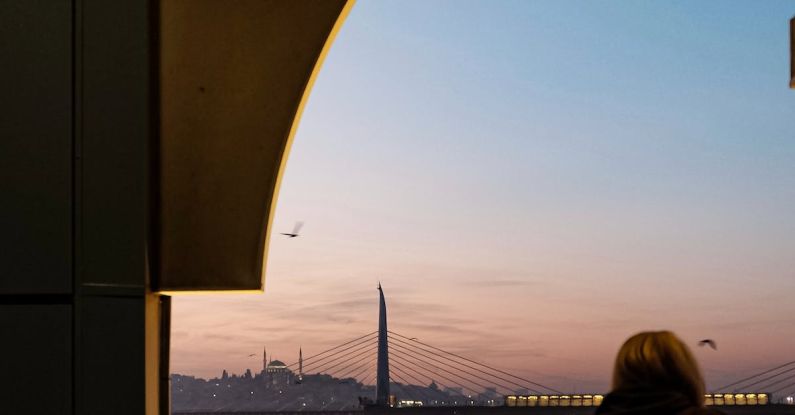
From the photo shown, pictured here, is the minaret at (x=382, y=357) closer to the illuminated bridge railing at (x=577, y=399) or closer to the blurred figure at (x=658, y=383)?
the illuminated bridge railing at (x=577, y=399)

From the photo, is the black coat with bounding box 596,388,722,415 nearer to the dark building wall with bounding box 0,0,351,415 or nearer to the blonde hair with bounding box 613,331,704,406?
the blonde hair with bounding box 613,331,704,406

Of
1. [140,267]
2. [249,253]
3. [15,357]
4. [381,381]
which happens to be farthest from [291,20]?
[381,381]

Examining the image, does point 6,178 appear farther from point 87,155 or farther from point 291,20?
point 291,20

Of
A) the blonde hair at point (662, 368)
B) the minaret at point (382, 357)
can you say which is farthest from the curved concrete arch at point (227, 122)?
the minaret at point (382, 357)

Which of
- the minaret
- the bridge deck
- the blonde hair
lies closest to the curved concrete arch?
the blonde hair

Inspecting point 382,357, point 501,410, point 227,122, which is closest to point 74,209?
point 227,122

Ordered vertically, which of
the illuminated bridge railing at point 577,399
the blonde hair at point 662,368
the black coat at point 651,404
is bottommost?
the black coat at point 651,404
